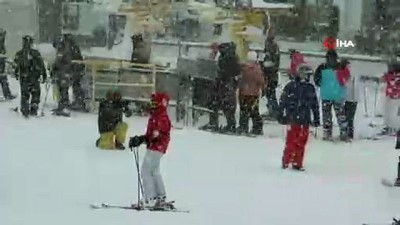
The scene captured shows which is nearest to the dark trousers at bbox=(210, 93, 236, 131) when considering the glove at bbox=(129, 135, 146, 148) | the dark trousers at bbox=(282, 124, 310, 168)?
the dark trousers at bbox=(282, 124, 310, 168)

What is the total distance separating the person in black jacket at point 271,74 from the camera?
71.4ft

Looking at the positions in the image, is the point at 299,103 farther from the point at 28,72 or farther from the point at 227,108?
the point at 28,72

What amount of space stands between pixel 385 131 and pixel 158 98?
9.21m

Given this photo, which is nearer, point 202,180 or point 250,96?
point 202,180

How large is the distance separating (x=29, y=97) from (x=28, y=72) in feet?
2.05

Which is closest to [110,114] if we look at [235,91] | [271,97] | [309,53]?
[235,91]

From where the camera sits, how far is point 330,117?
1947 cm

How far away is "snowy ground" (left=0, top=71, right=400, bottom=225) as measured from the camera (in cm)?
1206

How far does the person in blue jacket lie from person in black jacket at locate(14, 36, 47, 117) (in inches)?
212

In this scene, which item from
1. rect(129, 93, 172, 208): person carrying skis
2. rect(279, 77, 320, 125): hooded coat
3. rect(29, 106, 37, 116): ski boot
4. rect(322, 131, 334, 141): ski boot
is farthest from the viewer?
rect(29, 106, 37, 116): ski boot

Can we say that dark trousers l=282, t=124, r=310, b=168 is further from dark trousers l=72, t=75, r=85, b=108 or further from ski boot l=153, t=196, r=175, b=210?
dark trousers l=72, t=75, r=85, b=108

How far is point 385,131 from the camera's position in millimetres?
20500

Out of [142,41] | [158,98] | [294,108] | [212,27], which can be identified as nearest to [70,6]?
[212,27]

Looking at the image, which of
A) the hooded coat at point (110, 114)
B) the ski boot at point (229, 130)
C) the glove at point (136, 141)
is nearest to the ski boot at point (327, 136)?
the ski boot at point (229, 130)
